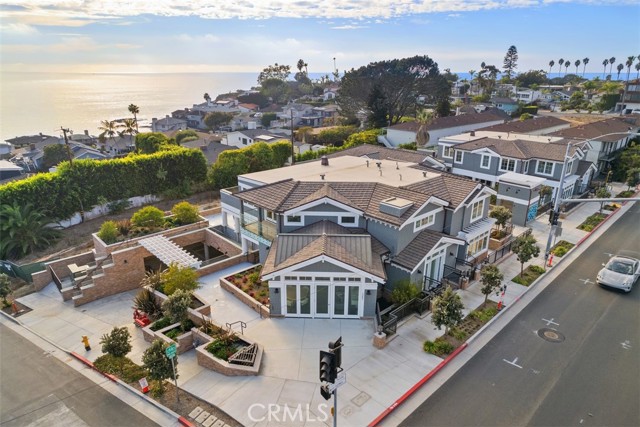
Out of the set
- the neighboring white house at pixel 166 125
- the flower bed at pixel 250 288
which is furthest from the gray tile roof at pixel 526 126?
the neighboring white house at pixel 166 125

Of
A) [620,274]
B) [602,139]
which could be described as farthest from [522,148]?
[620,274]

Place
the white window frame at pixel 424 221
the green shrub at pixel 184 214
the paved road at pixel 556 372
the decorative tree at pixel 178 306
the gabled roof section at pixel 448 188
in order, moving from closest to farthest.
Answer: the paved road at pixel 556 372 < the decorative tree at pixel 178 306 < the white window frame at pixel 424 221 < the gabled roof section at pixel 448 188 < the green shrub at pixel 184 214

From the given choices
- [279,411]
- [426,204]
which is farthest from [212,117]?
[279,411]

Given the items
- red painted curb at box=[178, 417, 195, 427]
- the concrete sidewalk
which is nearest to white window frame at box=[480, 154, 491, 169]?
the concrete sidewalk

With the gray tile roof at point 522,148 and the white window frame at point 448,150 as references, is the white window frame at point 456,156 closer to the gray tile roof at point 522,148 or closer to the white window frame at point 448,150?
the gray tile roof at point 522,148

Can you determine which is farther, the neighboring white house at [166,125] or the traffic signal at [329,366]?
the neighboring white house at [166,125]

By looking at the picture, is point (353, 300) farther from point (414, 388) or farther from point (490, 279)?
point (490, 279)
